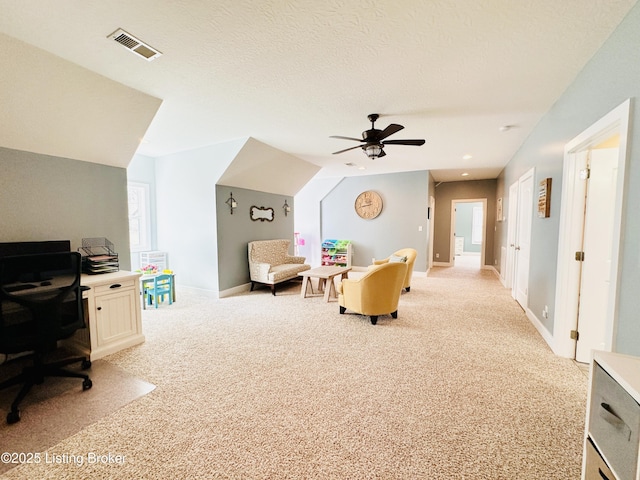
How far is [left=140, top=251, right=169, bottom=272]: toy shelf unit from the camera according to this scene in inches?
195

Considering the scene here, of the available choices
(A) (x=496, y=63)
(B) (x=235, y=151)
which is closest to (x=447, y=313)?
(A) (x=496, y=63)

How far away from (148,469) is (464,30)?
3.27m

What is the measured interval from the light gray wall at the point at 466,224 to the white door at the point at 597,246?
8.74 meters

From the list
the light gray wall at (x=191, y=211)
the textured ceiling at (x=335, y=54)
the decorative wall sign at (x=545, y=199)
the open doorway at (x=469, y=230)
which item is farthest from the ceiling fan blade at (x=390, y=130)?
the open doorway at (x=469, y=230)

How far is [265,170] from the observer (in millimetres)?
4980

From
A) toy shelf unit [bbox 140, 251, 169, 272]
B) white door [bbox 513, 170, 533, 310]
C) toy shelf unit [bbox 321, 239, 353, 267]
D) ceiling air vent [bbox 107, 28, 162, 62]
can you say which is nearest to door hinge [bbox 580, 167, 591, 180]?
white door [bbox 513, 170, 533, 310]

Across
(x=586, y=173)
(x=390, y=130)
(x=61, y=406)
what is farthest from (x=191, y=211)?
(x=586, y=173)

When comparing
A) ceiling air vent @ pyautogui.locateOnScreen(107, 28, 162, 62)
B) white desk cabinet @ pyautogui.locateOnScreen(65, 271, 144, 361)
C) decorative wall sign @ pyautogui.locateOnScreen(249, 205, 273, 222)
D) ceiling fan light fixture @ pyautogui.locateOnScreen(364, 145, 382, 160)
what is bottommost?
white desk cabinet @ pyautogui.locateOnScreen(65, 271, 144, 361)

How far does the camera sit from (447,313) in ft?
12.5

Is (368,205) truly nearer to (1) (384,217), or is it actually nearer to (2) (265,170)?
(1) (384,217)

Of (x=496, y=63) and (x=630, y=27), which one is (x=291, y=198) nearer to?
(x=496, y=63)

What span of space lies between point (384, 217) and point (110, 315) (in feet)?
19.5

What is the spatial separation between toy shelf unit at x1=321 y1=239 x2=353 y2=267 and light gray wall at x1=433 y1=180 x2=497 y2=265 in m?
3.00

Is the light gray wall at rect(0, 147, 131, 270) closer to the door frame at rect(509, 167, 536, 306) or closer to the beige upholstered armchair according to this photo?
the beige upholstered armchair
